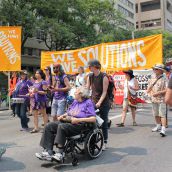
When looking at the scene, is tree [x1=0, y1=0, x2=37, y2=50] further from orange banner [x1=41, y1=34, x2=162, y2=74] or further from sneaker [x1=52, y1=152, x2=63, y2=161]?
sneaker [x1=52, y1=152, x2=63, y2=161]

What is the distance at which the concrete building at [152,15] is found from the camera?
284ft

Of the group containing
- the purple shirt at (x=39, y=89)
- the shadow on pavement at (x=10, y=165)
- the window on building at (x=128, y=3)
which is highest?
the window on building at (x=128, y=3)

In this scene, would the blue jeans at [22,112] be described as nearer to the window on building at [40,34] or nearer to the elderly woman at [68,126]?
the elderly woman at [68,126]

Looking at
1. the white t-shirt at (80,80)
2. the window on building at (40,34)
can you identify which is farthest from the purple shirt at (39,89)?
the window on building at (40,34)

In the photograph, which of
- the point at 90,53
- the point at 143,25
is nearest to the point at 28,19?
the point at 90,53

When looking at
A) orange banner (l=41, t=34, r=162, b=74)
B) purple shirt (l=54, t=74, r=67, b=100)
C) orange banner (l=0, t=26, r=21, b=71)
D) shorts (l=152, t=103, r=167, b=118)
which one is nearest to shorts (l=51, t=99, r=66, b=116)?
purple shirt (l=54, t=74, r=67, b=100)

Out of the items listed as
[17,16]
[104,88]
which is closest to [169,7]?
Result: [17,16]

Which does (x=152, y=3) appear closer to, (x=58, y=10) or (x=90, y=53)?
(x=58, y=10)

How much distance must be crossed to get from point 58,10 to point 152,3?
55.9 metres

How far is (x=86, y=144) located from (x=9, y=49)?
11.2m

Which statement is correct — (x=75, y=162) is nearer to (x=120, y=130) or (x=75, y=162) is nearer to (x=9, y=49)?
(x=120, y=130)

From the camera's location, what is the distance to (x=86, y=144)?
5.92 m

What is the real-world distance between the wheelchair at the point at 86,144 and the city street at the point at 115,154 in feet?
0.39

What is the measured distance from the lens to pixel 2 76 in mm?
30297
